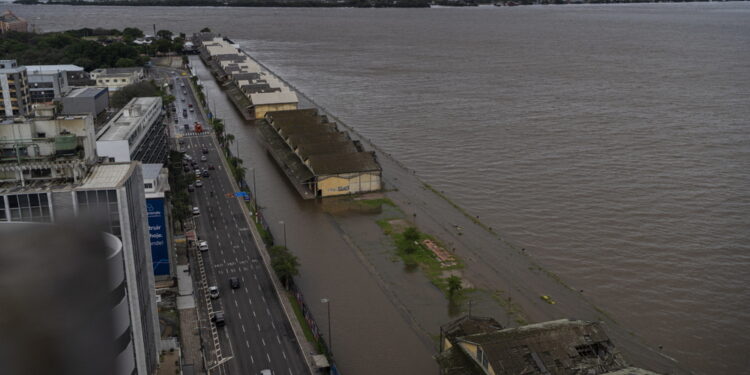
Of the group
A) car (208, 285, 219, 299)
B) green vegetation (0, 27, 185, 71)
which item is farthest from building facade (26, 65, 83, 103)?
car (208, 285, 219, 299)

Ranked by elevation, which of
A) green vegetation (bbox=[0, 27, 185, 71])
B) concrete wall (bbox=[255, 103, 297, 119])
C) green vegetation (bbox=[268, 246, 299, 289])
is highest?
green vegetation (bbox=[0, 27, 185, 71])

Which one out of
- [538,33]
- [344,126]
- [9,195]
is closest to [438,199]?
[344,126]

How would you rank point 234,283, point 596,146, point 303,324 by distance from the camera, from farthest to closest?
point 596,146
point 234,283
point 303,324

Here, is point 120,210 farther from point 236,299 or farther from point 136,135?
point 136,135

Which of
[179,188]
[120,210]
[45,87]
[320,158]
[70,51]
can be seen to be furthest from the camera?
[70,51]

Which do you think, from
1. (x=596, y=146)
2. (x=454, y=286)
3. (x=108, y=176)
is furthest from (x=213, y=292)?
(x=596, y=146)

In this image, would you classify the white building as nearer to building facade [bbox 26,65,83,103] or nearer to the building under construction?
the building under construction
